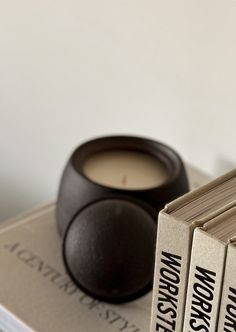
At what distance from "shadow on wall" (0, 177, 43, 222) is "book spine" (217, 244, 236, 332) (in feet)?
1.93

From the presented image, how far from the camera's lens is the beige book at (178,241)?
1.69 feet

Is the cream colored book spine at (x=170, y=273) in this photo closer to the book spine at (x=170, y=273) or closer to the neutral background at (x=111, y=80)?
the book spine at (x=170, y=273)

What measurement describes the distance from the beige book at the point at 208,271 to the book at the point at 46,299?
12 centimetres

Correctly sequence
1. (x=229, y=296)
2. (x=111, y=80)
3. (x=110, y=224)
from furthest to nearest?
(x=111, y=80), (x=110, y=224), (x=229, y=296)

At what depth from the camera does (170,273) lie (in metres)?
0.54

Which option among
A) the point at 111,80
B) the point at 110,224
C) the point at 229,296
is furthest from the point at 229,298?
the point at 111,80

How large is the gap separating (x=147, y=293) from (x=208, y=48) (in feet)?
0.94

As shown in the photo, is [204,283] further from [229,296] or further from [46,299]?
[46,299]

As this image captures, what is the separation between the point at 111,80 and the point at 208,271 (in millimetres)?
446

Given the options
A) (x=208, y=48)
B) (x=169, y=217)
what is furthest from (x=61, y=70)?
(x=169, y=217)

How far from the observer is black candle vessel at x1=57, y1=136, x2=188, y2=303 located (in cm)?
64

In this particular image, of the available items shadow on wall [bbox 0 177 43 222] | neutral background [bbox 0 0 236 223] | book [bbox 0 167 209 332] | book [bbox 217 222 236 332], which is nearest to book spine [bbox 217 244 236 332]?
book [bbox 217 222 236 332]

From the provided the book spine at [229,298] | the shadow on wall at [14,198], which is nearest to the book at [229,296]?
the book spine at [229,298]

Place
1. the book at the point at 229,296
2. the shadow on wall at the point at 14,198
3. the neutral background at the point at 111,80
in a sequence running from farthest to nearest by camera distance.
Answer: the shadow on wall at the point at 14,198 < the neutral background at the point at 111,80 < the book at the point at 229,296
